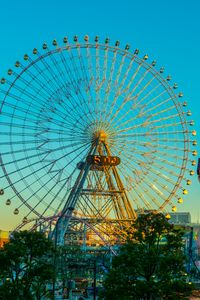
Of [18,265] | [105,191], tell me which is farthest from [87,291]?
[18,265]

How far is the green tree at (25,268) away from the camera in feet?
103

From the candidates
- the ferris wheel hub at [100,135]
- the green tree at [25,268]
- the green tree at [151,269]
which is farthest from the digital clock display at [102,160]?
the green tree at [151,269]

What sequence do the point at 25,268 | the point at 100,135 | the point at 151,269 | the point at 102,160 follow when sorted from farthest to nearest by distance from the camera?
the point at 102,160 < the point at 100,135 < the point at 25,268 < the point at 151,269

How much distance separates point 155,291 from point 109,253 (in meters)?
31.1

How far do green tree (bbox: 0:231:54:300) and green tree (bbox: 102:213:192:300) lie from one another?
14.7ft

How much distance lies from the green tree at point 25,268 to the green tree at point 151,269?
14.7 ft

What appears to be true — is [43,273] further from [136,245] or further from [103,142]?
[103,142]

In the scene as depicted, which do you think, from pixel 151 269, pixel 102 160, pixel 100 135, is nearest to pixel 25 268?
pixel 151 269

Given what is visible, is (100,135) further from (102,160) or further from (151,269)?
(151,269)

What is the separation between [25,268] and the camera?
111ft

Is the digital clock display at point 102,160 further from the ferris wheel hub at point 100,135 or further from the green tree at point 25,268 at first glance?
the green tree at point 25,268

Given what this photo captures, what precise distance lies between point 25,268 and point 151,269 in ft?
28.8

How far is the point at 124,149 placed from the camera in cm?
5959

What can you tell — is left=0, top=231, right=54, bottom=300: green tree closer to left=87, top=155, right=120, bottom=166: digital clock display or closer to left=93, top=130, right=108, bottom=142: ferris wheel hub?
left=93, top=130, right=108, bottom=142: ferris wheel hub
